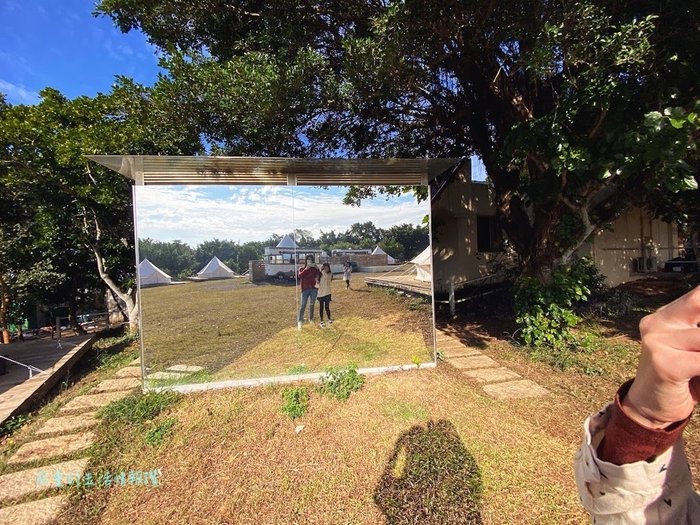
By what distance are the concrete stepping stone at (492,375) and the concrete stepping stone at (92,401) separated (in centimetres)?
476

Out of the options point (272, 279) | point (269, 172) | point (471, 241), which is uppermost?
point (269, 172)

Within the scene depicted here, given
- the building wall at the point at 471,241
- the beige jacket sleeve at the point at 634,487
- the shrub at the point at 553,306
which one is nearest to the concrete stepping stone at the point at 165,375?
the beige jacket sleeve at the point at 634,487

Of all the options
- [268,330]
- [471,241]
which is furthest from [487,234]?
[268,330]

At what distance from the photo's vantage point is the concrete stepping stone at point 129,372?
18.7 feet

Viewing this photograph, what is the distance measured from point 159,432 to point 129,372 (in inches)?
115

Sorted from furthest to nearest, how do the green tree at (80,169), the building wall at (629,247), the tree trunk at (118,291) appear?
the building wall at (629,247)
the tree trunk at (118,291)
the green tree at (80,169)

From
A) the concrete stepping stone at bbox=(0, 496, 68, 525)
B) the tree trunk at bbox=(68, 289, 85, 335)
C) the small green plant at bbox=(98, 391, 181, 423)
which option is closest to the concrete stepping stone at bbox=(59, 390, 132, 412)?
the small green plant at bbox=(98, 391, 181, 423)

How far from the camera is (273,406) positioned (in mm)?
3975

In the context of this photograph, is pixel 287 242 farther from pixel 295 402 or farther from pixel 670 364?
pixel 670 364

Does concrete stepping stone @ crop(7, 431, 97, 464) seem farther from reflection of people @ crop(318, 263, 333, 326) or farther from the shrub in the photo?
the shrub

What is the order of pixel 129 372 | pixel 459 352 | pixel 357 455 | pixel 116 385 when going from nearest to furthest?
pixel 357 455 < pixel 116 385 < pixel 129 372 < pixel 459 352

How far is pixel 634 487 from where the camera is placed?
617 millimetres

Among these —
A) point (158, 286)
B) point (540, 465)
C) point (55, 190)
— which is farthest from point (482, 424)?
point (55, 190)

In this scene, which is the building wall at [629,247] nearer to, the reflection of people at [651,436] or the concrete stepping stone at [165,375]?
the concrete stepping stone at [165,375]
